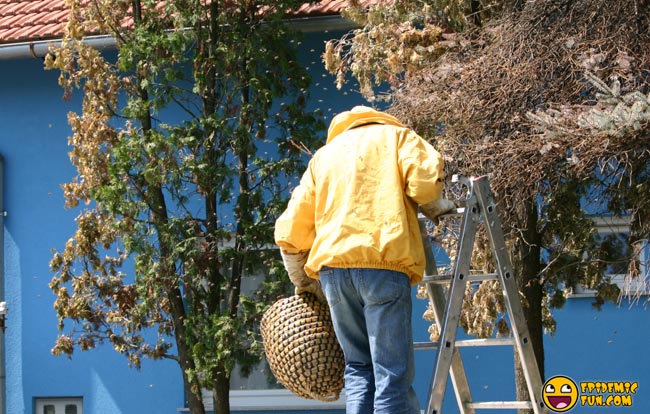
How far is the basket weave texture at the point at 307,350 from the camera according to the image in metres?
5.43

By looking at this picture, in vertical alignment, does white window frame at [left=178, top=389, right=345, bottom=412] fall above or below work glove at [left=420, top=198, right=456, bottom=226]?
below

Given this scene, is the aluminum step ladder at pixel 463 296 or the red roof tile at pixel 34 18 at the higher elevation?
the red roof tile at pixel 34 18

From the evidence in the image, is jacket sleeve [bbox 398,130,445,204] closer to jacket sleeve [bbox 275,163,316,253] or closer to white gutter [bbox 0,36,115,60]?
jacket sleeve [bbox 275,163,316,253]

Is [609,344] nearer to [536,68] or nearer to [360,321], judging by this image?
[536,68]

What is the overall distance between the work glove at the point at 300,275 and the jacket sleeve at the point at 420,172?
2.11ft

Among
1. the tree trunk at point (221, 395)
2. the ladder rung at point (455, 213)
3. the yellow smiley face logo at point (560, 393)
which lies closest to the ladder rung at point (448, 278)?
the ladder rung at point (455, 213)

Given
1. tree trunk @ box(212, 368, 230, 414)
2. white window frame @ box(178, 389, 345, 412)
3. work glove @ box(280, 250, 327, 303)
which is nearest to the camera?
work glove @ box(280, 250, 327, 303)

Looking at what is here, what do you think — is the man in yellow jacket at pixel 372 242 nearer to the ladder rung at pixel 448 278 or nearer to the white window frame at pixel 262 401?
the ladder rung at pixel 448 278

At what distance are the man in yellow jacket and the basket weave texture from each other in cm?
21

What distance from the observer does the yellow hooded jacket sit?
5.03 metres

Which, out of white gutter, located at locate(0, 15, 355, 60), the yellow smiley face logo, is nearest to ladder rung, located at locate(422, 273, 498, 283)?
the yellow smiley face logo

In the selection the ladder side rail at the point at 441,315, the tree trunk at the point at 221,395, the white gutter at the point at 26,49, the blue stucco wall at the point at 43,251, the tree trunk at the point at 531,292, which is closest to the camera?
the ladder side rail at the point at 441,315

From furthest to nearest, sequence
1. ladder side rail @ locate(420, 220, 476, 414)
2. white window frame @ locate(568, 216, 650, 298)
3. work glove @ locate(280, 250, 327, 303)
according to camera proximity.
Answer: white window frame @ locate(568, 216, 650, 298) < ladder side rail @ locate(420, 220, 476, 414) < work glove @ locate(280, 250, 327, 303)

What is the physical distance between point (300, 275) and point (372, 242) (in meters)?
0.62
